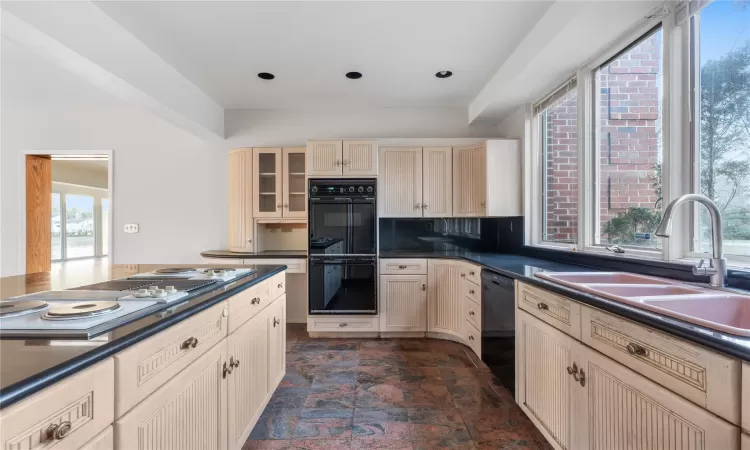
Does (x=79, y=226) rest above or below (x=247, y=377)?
above

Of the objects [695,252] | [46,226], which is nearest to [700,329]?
[695,252]

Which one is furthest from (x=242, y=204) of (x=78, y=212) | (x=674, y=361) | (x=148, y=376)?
(x=78, y=212)

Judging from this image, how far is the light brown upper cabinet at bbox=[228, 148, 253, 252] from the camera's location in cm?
343

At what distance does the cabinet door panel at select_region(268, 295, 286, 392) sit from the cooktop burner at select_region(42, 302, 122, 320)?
991mm

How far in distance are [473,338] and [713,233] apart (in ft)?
5.89

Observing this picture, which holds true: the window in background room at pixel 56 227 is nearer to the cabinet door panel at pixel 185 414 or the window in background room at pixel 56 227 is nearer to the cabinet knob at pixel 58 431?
the cabinet door panel at pixel 185 414

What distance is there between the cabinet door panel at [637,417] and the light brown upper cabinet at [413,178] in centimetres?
225

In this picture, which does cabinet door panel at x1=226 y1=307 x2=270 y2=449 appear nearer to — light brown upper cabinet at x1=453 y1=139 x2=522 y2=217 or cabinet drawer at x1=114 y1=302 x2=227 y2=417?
cabinet drawer at x1=114 y1=302 x2=227 y2=417

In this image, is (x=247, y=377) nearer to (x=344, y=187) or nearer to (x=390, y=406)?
(x=390, y=406)

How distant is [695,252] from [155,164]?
187 inches

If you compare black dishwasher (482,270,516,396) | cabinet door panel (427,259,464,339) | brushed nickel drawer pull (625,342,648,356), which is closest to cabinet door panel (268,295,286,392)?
black dishwasher (482,270,516,396)

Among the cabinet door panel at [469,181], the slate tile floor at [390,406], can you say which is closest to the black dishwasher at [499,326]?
the slate tile floor at [390,406]

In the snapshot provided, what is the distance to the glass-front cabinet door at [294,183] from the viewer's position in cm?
348

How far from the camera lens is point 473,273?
272 cm
